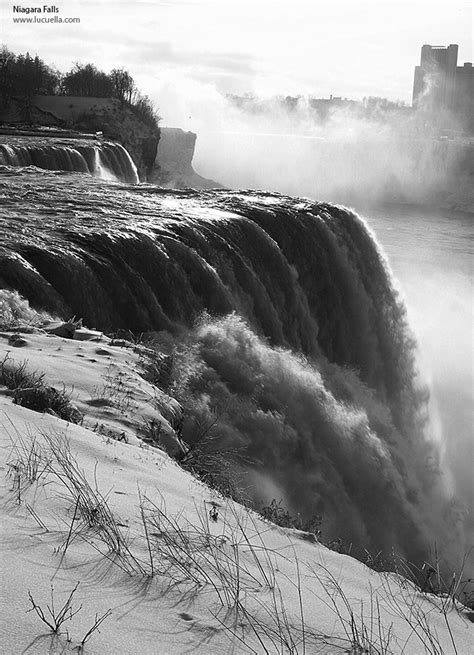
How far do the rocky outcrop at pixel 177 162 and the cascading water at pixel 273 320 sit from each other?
107 feet

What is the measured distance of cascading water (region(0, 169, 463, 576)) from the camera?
28.3ft

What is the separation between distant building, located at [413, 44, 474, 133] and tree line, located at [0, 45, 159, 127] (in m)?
78.7

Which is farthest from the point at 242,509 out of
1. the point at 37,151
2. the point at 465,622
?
the point at 37,151

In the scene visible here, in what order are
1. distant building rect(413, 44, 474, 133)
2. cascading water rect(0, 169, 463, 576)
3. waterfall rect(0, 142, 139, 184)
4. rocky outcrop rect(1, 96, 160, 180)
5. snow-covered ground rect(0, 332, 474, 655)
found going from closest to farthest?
snow-covered ground rect(0, 332, 474, 655) < cascading water rect(0, 169, 463, 576) < waterfall rect(0, 142, 139, 184) < rocky outcrop rect(1, 96, 160, 180) < distant building rect(413, 44, 474, 133)

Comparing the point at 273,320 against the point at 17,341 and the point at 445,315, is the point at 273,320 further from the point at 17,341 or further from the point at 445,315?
the point at 445,315

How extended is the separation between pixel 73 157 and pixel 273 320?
13.4 meters

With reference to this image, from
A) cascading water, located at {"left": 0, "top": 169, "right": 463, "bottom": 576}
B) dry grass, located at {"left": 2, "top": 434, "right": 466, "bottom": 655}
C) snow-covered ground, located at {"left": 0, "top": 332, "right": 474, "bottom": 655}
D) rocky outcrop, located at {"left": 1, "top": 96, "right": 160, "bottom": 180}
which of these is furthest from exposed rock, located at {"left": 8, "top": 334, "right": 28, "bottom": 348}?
rocky outcrop, located at {"left": 1, "top": 96, "right": 160, "bottom": 180}

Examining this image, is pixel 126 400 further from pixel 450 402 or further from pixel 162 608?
pixel 450 402

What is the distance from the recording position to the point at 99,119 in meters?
42.1

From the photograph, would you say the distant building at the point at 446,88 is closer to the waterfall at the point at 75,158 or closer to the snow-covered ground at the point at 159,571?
the waterfall at the point at 75,158

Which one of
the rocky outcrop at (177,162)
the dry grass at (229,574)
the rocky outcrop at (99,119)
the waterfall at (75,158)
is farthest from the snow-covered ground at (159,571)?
the rocky outcrop at (177,162)

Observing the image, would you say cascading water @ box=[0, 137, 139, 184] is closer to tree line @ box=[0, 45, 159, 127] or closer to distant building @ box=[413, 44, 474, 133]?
tree line @ box=[0, 45, 159, 127]

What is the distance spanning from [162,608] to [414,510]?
28.3 feet

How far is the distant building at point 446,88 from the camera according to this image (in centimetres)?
12319
